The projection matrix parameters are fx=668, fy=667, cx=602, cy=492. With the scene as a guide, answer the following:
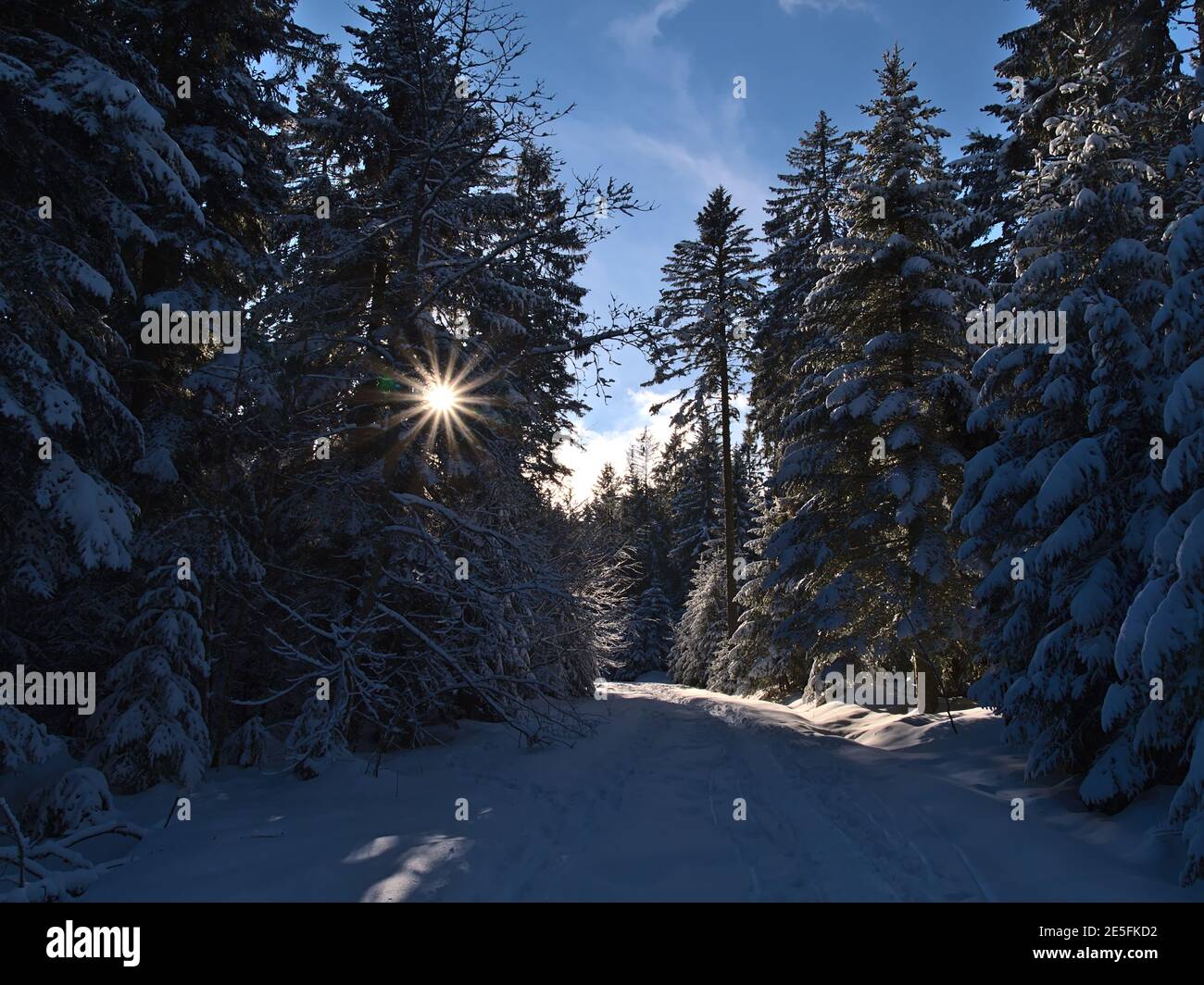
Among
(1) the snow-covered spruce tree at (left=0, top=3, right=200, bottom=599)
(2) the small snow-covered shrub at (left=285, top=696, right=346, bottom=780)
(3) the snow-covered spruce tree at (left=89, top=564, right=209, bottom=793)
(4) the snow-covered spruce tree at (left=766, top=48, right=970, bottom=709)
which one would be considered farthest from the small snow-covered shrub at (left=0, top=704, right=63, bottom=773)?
(4) the snow-covered spruce tree at (left=766, top=48, right=970, bottom=709)

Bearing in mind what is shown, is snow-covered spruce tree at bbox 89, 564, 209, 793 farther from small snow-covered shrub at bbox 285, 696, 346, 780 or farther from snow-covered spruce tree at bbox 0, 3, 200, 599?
small snow-covered shrub at bbox 285, 696, 346, 780

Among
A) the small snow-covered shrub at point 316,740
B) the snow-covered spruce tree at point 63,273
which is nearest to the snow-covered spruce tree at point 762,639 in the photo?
the small snow-covered shrub at point 316,740

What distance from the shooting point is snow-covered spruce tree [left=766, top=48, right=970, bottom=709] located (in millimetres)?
12391

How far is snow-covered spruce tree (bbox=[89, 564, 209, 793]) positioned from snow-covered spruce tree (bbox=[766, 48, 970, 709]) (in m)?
10.2

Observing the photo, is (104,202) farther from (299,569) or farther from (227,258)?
(299,569)

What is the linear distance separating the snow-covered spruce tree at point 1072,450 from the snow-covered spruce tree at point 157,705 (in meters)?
9.70

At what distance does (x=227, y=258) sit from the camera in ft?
33.0

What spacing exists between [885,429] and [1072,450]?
6.14 m

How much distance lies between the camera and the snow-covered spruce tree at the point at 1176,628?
527 cm

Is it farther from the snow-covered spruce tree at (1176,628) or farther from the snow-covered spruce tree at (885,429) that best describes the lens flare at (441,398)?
the snow-covered spruce tree at (1176,628)

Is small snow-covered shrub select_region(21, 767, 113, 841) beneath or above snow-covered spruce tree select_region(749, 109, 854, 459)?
beneath
